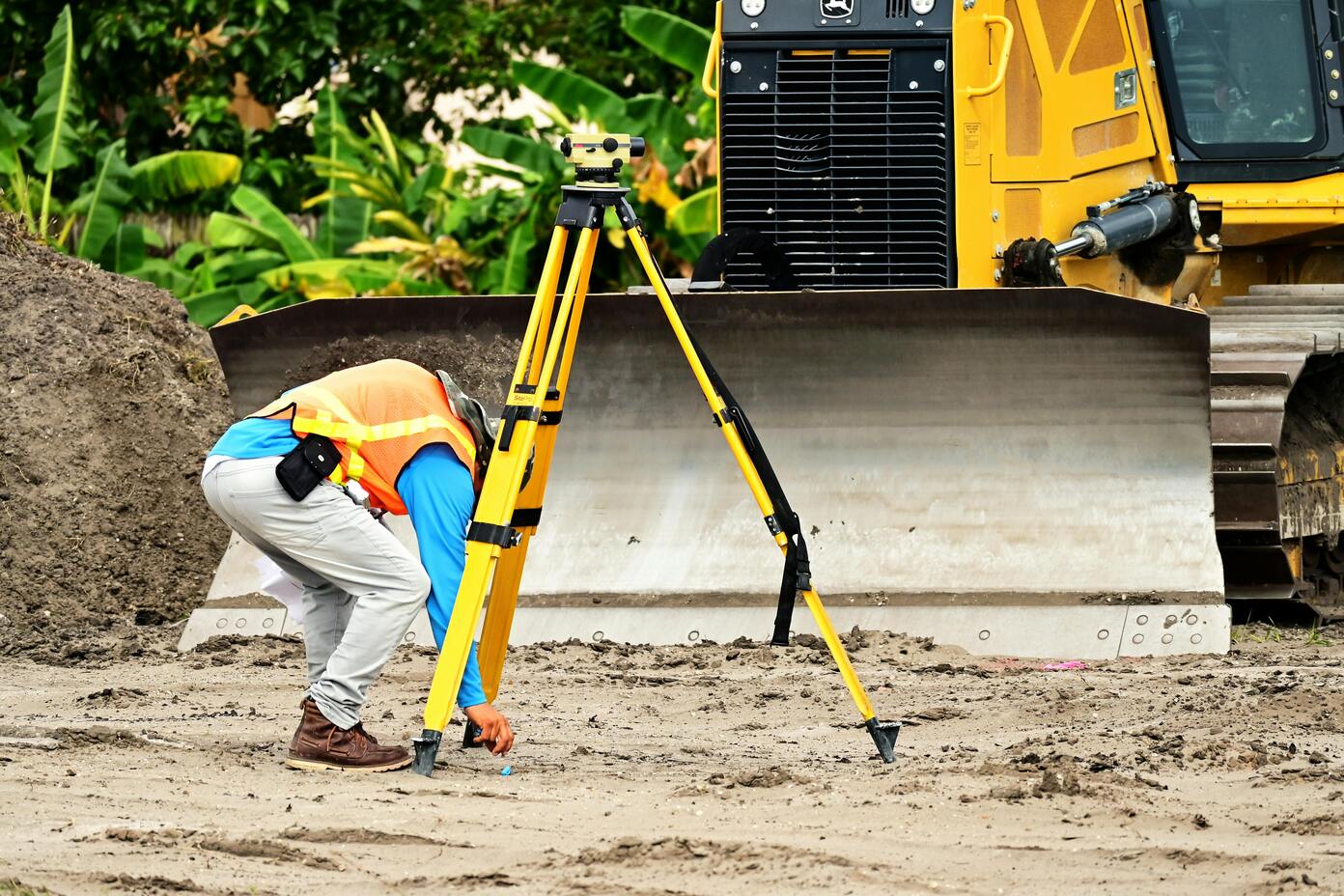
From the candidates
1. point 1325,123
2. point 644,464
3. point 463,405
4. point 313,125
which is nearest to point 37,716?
point 463,405

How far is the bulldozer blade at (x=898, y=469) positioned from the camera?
20.5ft

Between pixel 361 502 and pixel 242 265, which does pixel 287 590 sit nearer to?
pixel 361 502

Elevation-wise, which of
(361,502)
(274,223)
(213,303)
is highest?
(361,502)

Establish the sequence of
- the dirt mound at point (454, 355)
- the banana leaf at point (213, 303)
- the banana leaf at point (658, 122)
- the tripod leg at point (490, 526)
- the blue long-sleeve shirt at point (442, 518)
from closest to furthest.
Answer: the tripod leg at point (490, 526)
the blue long-sleeve shirt at point (442, 518)
the dirt mound at point (454, 355)
the banana leaf at point (658, 122)
the banana leaf at point (213, 303)

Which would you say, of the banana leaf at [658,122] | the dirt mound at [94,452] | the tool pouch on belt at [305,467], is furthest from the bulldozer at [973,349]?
the banana leaf at [658,122]

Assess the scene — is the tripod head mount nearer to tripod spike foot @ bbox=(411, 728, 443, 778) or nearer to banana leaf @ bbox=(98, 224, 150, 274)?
tripod spike foot @ bbox=(411, 728, 443, 778)

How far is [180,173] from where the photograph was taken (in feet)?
49.5

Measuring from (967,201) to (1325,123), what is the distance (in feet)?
5.72

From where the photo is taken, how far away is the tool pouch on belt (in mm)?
4453

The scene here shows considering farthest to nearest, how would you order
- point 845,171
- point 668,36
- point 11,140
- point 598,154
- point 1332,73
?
1. point 668,36
2. point 11,140
3. point 1332,73
4. point 845,171
5. point 598,154

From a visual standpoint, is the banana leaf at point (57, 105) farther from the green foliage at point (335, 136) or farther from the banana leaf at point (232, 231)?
the banana leaf at point (232, 231)

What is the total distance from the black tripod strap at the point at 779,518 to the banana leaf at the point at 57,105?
10.3 metres

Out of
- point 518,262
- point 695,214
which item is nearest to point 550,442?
point 695,214

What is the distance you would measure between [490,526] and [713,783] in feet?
2.66
